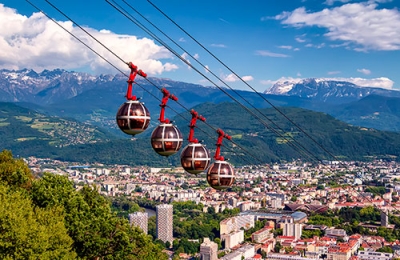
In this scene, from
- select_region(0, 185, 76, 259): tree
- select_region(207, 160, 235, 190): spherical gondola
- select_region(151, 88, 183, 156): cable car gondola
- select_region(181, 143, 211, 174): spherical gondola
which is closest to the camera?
select_region(151, 88, 183, 156): cable car gondola

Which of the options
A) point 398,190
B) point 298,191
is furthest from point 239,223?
point 398,190

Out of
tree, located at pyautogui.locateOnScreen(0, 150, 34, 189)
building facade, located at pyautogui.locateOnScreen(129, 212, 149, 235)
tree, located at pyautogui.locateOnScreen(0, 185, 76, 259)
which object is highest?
tree, located at pyautogui.locateOnScreen(0, 150, 34, 189)

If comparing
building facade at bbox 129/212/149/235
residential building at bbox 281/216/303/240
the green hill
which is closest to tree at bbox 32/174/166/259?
building facade at bbox 129/212/149/235

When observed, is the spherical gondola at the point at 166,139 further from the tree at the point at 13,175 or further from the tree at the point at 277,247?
the tree at the point at 277,247

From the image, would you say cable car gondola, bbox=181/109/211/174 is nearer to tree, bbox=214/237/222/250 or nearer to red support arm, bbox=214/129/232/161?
red support arm, bbox=214/129/232/161

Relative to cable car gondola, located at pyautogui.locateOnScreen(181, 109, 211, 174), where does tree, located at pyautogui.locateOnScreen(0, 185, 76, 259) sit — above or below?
below

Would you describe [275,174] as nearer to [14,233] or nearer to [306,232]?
[306,232]

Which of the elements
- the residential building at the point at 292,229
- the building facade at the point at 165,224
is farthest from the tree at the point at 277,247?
the building facade at the point at 165,224
